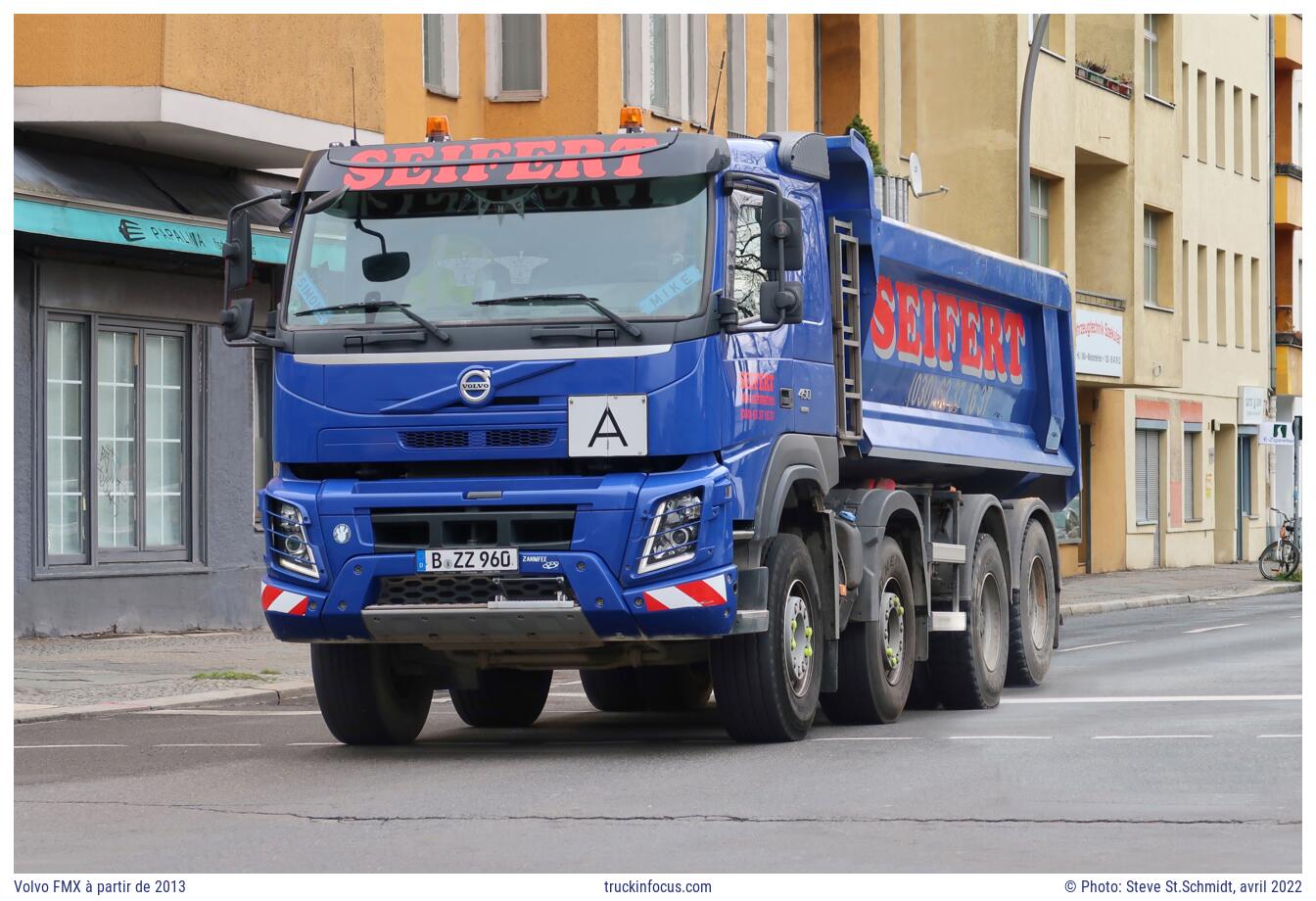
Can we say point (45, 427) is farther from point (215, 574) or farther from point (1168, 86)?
point (1168, 86)

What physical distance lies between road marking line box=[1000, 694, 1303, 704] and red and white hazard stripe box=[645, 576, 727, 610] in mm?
4356

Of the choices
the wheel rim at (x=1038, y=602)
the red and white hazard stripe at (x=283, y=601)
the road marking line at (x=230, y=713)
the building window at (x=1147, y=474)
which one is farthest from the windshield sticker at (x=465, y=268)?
the building window at (x=1147, y=474)

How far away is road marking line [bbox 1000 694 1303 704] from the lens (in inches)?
593

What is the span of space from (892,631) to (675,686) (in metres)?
1.66

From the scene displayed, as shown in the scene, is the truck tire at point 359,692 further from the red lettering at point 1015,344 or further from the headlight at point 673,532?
the red lettering at point 1015,344

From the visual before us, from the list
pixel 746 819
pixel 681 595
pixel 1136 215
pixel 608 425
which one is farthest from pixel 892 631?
pixel 1136 215

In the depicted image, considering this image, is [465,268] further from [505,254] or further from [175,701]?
[175,701]

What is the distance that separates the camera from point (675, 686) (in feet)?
49.6

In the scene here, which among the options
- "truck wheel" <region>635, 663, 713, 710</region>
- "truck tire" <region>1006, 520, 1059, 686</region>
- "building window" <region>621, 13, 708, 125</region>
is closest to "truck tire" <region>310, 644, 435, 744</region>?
"truck wheel" <region>635, 663, 713, 710</region>

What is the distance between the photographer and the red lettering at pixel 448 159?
1211 cm

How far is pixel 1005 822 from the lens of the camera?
30.1ft

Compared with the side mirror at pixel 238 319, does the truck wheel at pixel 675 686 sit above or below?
below

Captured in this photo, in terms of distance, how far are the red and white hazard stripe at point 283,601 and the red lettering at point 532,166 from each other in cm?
226

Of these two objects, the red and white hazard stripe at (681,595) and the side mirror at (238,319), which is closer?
the red and white hazard stripe at (681,595)
